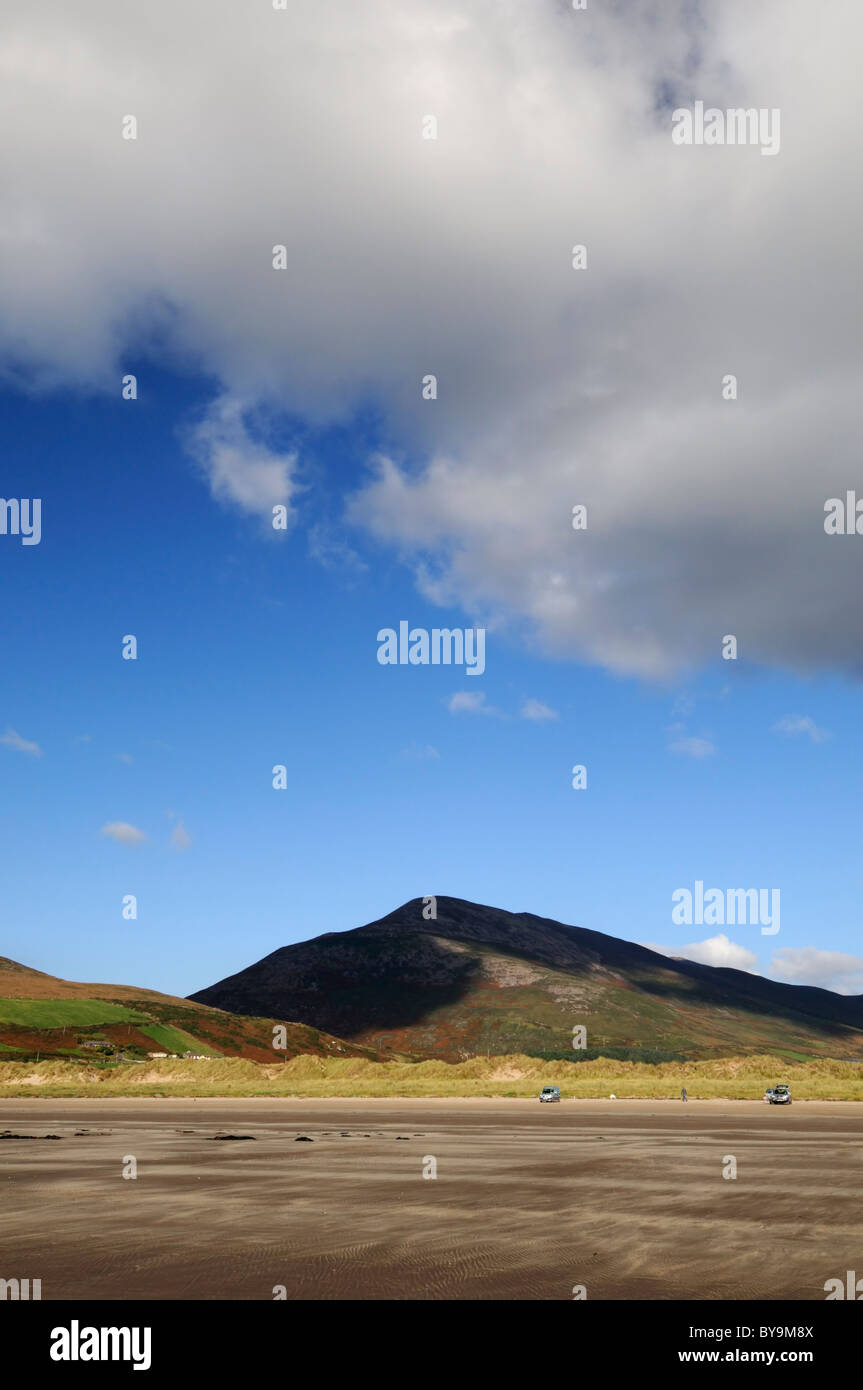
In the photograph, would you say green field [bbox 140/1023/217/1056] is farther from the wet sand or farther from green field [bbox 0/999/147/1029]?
the wet sand

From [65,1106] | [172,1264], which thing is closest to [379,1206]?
[172,1264]

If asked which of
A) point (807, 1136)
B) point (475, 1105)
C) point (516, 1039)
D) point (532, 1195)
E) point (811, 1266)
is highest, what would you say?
point (811, 1266)

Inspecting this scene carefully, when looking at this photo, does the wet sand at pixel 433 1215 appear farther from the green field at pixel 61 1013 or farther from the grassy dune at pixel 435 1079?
the green field at pixel 61 1013

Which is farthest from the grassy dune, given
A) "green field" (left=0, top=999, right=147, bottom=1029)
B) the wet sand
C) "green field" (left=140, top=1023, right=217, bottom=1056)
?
the wet sand

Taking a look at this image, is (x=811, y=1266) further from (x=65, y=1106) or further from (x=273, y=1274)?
(x=65, y=1106)

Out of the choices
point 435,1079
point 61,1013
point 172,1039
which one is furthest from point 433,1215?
point 61,1013

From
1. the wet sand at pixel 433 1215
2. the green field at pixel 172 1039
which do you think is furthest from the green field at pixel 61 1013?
the wet sand at pixel 433 1215
